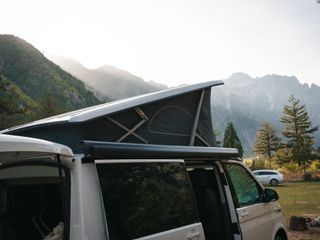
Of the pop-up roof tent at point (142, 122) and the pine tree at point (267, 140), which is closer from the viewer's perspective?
the pop-up roof tent at point (142, 122)

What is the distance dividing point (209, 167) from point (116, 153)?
A: 2632mm

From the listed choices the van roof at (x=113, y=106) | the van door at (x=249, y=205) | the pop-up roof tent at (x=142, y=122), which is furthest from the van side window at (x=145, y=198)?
the van door at (x=249, y=205)

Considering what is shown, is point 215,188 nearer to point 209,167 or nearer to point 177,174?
point 209,167

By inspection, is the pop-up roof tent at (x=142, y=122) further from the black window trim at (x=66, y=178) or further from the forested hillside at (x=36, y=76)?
the forested hillside at (x=36, y=76)

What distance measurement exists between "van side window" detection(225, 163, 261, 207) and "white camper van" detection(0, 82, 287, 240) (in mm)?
16

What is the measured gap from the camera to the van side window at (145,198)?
3.39m

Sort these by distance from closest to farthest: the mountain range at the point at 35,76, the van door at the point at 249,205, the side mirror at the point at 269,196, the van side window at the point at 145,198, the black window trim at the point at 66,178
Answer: the black window trim at the point at 66,178
the van side window at the point at 145,198
the van door at the point at 249,205
the side mirror at the point at 269,196
the mountain range at the point at 35,76

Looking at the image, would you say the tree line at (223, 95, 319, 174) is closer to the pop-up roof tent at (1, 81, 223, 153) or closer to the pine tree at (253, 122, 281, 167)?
the pine tree at (253, 122, 281, 167)

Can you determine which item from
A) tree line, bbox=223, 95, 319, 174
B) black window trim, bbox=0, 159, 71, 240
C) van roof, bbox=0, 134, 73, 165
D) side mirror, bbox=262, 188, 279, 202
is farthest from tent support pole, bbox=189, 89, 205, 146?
tree line, bbox=223, 95, 319, 174

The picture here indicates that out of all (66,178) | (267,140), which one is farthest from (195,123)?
(267,140)

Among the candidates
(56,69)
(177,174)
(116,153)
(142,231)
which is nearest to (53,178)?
(116,153)

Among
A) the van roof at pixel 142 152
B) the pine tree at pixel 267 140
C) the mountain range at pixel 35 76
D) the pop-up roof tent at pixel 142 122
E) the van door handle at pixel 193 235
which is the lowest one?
the van door handle at pixel 193 235

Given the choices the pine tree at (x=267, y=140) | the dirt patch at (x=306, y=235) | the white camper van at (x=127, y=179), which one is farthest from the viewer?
the pine tree at (x=267, y=140)

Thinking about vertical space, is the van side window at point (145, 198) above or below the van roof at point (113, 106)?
below
